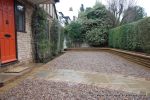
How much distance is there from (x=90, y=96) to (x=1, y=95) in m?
→ 1.66

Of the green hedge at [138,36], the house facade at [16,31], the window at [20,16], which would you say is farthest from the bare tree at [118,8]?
the window at [20,16]

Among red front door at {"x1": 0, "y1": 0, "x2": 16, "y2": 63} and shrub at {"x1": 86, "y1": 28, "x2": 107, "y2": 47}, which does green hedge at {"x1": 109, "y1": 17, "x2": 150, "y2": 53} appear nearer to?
red front door at {"x1": 0, "y1": 0, "x2": 16, "y2": 63}

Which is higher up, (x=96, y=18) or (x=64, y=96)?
(x=96, y=18)

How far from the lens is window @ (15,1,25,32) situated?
282 inches

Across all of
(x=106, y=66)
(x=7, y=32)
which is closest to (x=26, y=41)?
(x=7, y=32)

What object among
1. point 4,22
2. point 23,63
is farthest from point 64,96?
point 23,63

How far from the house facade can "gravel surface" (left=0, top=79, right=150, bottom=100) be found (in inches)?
80.1

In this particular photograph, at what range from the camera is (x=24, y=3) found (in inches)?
307

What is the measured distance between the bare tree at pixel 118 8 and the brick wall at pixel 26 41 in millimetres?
11679

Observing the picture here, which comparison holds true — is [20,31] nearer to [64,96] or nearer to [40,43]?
[40,43]

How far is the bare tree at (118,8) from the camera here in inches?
744

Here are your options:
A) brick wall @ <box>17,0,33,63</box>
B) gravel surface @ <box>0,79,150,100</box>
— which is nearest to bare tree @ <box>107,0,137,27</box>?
brick wall @ <box>17,0,33,63</box>

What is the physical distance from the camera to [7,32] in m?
6.33

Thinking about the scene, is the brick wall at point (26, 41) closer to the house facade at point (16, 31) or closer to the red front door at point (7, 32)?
the house facade at point (16, 31)
